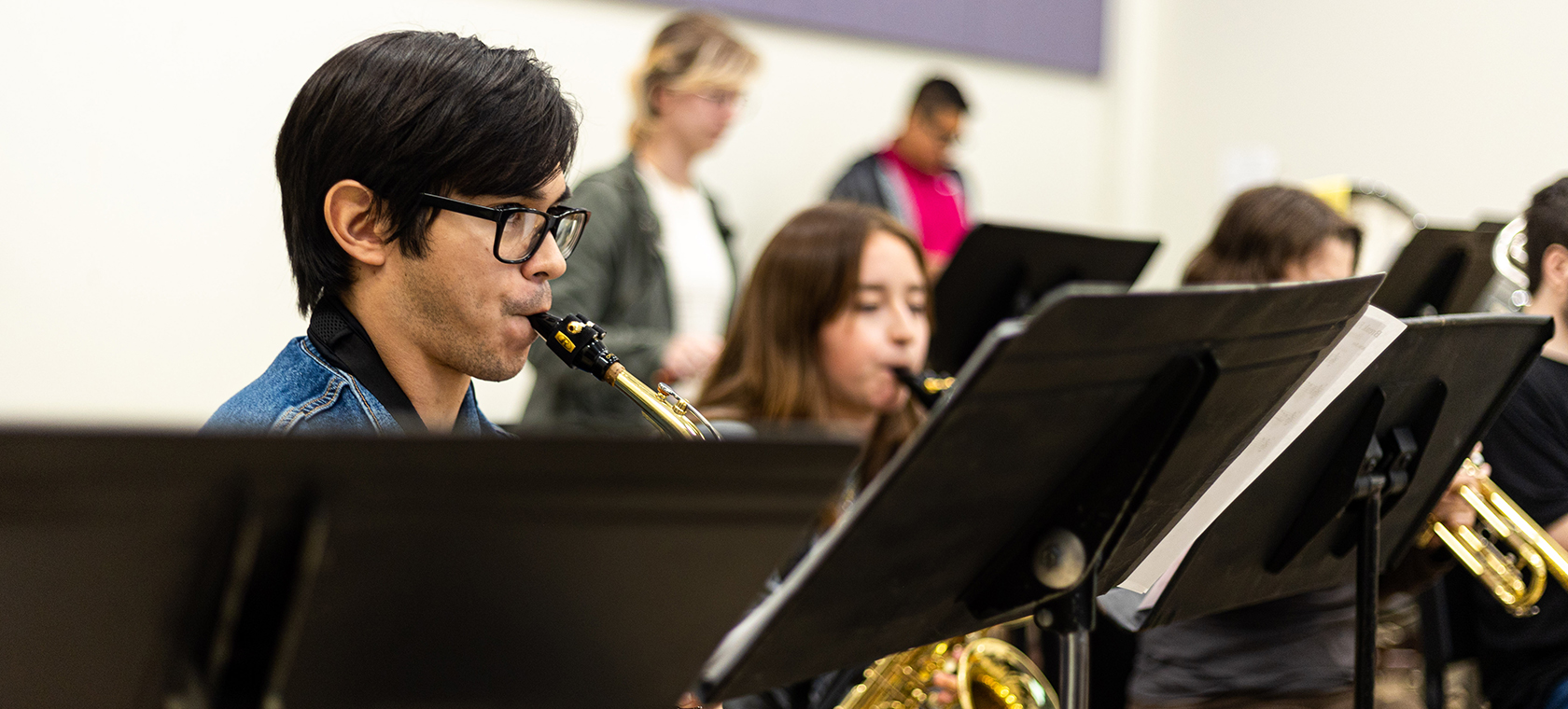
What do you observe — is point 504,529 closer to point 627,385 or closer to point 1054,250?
point 627,385

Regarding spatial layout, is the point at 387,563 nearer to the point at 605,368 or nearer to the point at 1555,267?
the point at 605,368

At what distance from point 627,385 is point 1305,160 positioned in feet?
12.7

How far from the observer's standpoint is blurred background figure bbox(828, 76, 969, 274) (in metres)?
3.83

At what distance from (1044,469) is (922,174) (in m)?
3.02

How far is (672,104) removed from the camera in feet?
9.28

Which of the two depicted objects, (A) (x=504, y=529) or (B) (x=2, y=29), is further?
(B) (x=2, y=29)

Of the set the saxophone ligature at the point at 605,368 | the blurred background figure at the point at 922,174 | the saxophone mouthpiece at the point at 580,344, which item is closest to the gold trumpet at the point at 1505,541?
the saxophone ligature at the point at 605,368

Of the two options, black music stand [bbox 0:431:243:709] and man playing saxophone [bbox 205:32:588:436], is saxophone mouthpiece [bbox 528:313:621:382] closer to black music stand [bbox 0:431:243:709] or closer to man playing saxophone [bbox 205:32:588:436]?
man playing saxophone [bbox 205:32:588:436]

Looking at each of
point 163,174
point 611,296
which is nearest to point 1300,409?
point 611,296

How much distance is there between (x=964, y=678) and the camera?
2180 mm

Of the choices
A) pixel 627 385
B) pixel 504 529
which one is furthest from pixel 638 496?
pixel 627 385

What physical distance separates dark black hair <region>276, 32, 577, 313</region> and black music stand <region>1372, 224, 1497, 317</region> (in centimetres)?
162

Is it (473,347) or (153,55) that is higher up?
(153,55)

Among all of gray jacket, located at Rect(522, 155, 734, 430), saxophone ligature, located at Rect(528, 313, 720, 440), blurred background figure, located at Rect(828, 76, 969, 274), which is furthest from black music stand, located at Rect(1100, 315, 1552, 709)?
blurred background figure, located at Rect(828, 76, 969, 274)
